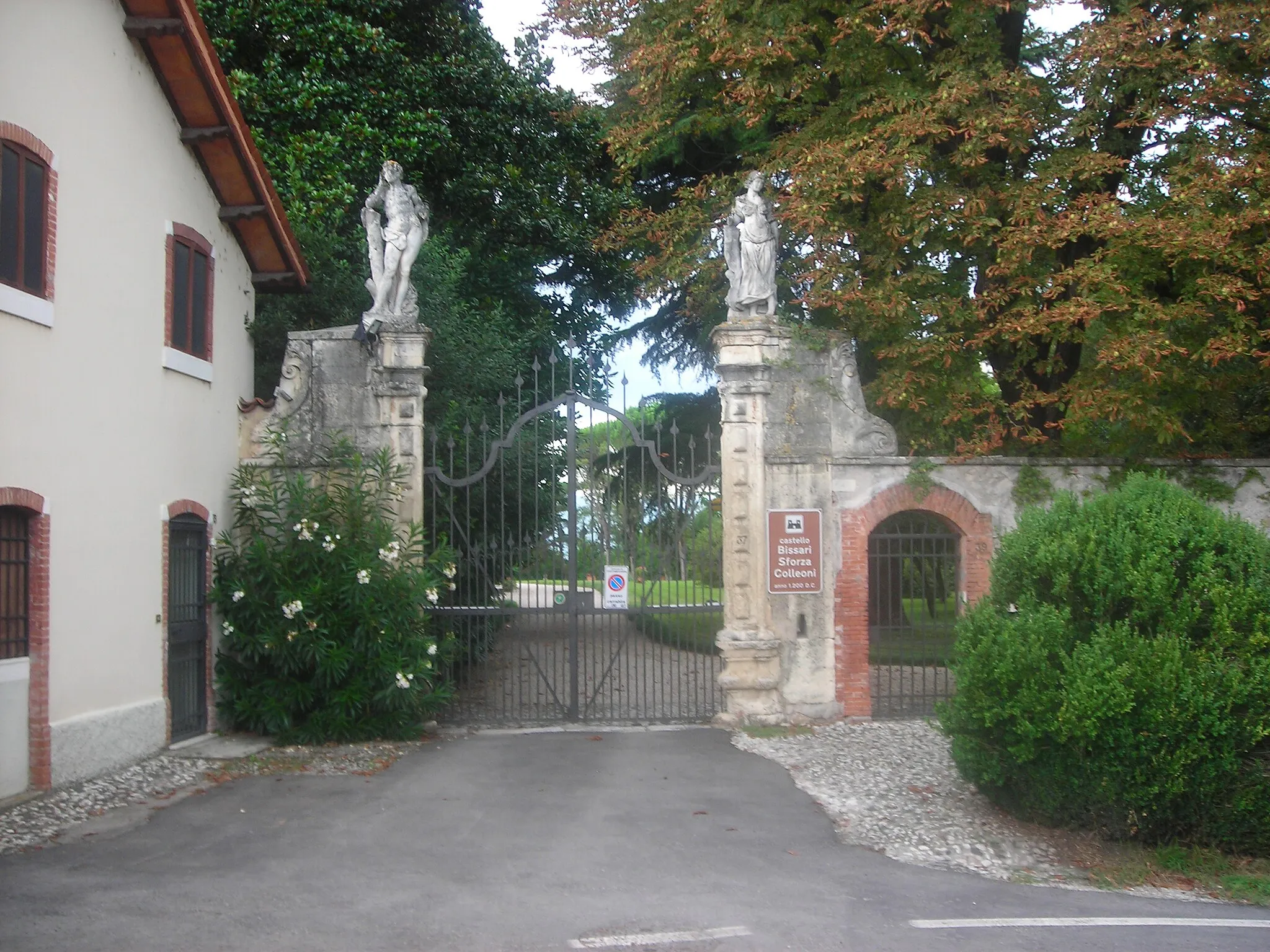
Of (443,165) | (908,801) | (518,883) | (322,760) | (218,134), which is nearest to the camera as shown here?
(518,883)

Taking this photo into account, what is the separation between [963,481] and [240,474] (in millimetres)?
7526

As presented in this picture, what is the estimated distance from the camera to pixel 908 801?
8820 millimetres

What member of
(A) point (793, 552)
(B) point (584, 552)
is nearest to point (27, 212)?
(B) point (584, 552)

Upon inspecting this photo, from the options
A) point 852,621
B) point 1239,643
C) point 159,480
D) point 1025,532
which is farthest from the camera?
point 852,621

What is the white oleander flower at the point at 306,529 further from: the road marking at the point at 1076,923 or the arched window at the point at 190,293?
the road marking at the point at 1076,923

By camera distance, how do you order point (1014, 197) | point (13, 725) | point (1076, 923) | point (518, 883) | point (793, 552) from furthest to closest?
point (1014, 197)
point (793, 552)
point (13, 725)
point (518, 883)
point (1076, 923)

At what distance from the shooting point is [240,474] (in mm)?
11680

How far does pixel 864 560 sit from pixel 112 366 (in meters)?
7.39

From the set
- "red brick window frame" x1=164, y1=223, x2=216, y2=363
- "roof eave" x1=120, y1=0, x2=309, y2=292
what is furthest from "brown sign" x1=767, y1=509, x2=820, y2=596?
"roof eave" x1=120, y1=0, x2=309, y2=292

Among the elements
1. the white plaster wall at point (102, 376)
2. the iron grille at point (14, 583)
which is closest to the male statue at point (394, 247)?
the white plaster wall at point (102, 376)

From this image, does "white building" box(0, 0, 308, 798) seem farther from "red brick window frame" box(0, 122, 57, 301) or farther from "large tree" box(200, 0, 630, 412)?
"large tree" box(200, 0, 630, 412)

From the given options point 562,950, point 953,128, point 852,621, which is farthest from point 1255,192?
point 562,950

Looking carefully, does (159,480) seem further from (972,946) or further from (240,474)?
(972,946)

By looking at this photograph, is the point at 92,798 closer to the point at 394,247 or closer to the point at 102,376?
the point at 102,376
